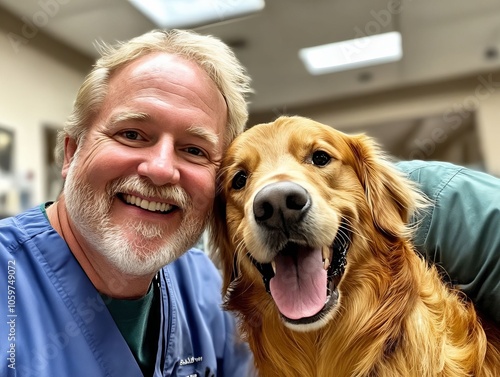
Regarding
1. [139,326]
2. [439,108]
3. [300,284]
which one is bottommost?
[139,326]

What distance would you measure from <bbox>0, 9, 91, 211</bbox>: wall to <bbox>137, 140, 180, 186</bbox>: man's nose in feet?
8.61

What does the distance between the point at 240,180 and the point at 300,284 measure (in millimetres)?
355

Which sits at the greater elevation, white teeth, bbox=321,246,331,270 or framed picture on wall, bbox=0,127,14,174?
framed picture on wall, bbox=0,127,14,174

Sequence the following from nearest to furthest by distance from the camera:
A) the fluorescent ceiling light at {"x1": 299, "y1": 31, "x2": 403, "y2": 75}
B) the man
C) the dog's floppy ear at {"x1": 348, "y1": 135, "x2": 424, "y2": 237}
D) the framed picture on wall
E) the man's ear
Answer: the man < the dog's floppy ear at {"x1": 348, "y1": 135, "x2": 424, "y2": 237} < the man's ear < the framed picture on wall < the fluorescent ceiling light at {"x1": 299, "y1": 31, "x2": 403, "y2": 75}

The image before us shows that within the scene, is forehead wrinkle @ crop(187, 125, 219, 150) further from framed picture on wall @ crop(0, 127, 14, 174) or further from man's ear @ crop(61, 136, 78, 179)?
framed picture on wall @ crop(0, 127, 14, 174)

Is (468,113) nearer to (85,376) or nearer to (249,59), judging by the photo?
(249,59)

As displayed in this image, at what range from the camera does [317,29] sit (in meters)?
4.20

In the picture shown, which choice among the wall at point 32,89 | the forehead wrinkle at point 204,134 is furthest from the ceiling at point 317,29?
the forehead wrinkle at point 204,134

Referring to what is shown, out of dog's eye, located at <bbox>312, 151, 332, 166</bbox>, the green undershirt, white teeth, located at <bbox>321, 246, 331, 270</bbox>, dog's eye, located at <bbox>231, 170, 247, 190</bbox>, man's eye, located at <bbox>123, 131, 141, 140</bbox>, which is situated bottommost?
the green undershirt

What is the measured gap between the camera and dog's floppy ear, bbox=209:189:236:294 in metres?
1.45

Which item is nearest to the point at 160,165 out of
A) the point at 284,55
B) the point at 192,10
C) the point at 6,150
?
the point at 6,150

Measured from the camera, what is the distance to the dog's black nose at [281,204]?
1086 millimetres

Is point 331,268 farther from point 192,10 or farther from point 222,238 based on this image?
point 192,10

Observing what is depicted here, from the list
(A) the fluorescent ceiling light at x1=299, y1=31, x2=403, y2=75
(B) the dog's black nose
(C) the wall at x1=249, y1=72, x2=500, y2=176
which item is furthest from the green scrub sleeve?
(C) the wall at x1=249, y1=72, x2=500, y2=176
